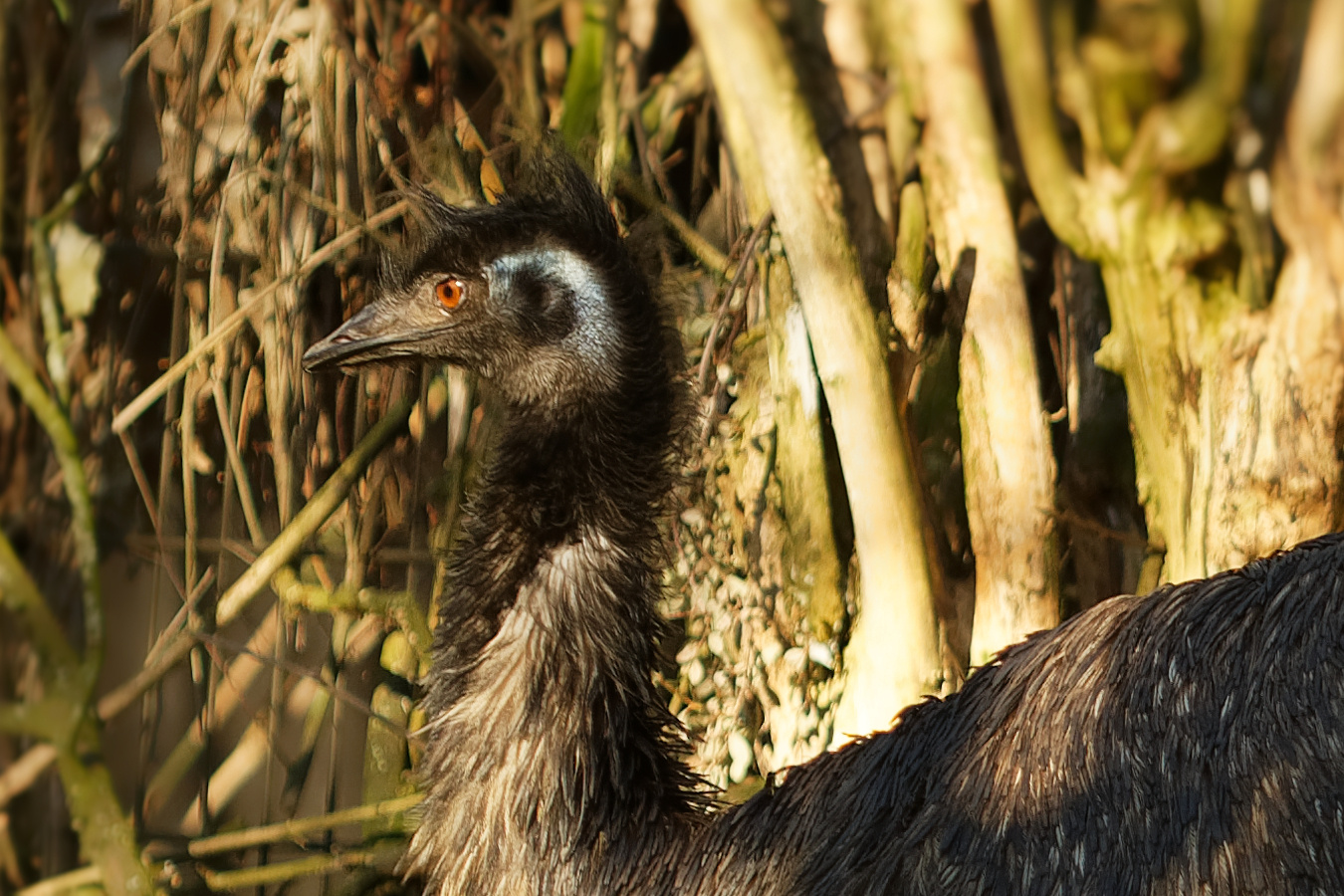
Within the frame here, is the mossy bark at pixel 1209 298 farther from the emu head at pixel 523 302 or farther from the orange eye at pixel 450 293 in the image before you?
the orange eye at pixel 450 293

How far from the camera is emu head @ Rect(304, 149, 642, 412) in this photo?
1957mm

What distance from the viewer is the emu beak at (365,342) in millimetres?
2043

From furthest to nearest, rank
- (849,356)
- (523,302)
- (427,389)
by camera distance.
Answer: (427,389) < (849,356) < (523,302)

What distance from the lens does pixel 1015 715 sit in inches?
66.7

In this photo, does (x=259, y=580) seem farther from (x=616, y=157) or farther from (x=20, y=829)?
(x=616, y=157)

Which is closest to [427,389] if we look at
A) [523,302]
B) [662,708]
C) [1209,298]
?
[523,302]

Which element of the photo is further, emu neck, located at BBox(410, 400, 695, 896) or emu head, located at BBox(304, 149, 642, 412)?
emu head, located at BBox(304, 149, 642, 412)

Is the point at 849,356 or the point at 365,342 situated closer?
the point at 365,342

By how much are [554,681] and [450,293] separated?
65 centimetres

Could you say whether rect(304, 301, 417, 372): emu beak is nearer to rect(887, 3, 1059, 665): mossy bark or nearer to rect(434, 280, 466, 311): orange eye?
rect(434, 280, 466, 311): orange eye

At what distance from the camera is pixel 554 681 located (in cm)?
182

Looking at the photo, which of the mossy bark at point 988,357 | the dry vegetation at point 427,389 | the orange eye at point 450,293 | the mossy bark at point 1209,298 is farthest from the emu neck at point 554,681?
the mossy bark at point 1209,298

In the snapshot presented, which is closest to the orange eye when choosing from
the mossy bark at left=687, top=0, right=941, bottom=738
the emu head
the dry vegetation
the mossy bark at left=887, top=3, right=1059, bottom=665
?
the emu head

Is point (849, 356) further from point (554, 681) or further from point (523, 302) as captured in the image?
point (554, 681)
